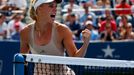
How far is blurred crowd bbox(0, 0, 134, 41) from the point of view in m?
11.9

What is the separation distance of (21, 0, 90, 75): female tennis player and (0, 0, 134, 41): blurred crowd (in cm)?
696

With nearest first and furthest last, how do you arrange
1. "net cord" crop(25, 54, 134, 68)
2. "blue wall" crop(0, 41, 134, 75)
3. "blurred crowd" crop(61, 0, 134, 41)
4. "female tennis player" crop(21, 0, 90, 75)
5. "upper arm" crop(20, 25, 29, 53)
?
"net cord" crop(25, 54, 134, 68), "female tennis player" crop(21, 0, 90, 75), "upper arm" crop(20, 25, 29, 53), "blue wall" crop(0, 41, 134, 75), "blurred crowd" crop(61, 0, 134, 41)

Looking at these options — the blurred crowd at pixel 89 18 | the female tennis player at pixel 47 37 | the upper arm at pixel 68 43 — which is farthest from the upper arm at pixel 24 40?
the blurred crowd at pixel 89 18

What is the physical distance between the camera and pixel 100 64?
414 centimetres

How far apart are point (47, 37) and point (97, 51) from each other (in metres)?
6.50

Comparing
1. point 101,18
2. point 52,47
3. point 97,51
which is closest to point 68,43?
point 52,47

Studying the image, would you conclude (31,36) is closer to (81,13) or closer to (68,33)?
(68,33)

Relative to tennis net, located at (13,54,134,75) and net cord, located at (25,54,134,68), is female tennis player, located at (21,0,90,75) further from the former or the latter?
net cord, located at (25,54,134,68)

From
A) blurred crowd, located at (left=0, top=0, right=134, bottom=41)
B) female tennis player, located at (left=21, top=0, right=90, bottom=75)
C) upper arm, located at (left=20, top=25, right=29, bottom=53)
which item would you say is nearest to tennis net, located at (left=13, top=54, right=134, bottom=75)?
female tennis player, located at (left=21, top=0, right=90, bottom=75)

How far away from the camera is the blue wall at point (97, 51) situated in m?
11.0

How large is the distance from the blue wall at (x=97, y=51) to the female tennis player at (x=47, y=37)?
6317 millimetres

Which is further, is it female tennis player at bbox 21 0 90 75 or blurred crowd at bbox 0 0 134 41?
blurred crowd at bbox 0 0 134 41

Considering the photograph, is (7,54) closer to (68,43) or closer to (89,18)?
(89,18)

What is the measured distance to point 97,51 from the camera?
10992mm
